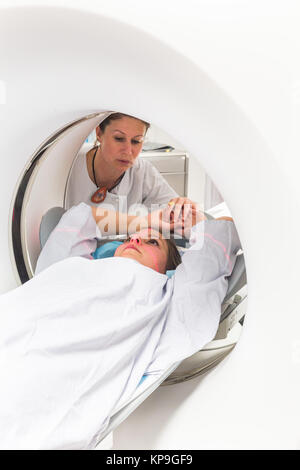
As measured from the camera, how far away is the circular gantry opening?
54.4 inches

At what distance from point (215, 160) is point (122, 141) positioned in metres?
0.76

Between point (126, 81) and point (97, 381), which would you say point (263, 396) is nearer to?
point (97, 381)

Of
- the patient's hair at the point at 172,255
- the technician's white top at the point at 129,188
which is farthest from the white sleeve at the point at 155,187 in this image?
the patient's hair at the point at 172,255

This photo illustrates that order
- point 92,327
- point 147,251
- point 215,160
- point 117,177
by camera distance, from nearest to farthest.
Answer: point 215,160, point 92,327, point 147,251, point 117,177

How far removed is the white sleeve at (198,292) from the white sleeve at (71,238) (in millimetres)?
335

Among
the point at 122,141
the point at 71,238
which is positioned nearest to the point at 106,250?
the point at 71,238

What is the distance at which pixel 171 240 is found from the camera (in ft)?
5.13

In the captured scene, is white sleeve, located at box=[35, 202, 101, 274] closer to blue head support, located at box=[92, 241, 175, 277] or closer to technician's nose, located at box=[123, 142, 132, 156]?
blue head support, located at box=[92, 241, 175, 277]

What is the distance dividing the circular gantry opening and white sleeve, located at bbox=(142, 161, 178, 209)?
0.06 feet

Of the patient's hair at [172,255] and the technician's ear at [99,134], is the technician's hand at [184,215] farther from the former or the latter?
the technician's ear at [99,134]

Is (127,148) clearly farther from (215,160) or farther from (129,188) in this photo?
(215,160)

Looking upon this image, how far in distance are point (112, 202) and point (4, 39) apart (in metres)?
0.80

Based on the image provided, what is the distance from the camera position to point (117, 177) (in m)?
1.72
